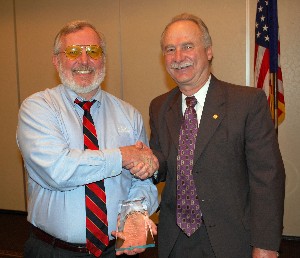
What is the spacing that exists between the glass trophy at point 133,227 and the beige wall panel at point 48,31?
3522 millimetres

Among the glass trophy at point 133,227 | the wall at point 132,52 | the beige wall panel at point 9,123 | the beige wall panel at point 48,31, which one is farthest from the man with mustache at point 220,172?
the beige wall panel at point 9,123

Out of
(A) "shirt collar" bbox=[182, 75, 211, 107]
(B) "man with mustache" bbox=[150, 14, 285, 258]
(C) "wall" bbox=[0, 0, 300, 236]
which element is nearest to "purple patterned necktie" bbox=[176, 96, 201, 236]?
(B) "man with mustache" bbox=[150, 14, 285, 258]

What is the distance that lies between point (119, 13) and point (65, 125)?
3.51 meters

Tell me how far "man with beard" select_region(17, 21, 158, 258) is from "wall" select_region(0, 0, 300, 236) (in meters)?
2.78

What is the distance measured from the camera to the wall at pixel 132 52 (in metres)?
4.48

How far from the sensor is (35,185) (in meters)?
2.05

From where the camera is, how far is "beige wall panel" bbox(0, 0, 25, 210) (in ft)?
18.8

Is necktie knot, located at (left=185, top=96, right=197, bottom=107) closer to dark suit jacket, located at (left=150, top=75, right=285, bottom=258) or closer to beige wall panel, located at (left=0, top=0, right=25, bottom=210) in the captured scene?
dark suit jacket, located at (left=150, top=75, right=285, bottom=258)

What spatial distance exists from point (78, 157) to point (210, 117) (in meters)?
0.79

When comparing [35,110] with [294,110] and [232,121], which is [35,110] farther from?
[294,110]

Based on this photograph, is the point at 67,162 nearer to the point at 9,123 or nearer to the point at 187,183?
the point at 187,183

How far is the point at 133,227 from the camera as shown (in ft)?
5.95

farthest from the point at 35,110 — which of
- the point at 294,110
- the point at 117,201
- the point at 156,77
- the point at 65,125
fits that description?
the point at 294,110

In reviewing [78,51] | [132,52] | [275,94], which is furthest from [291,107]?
[78,51]
